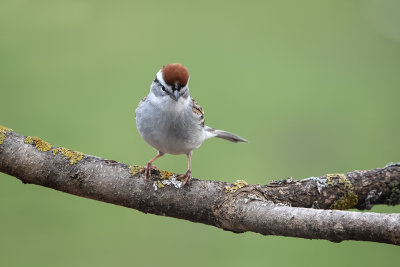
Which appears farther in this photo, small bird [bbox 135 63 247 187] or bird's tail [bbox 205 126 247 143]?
bird's tail [bbox 205 126 247 143]

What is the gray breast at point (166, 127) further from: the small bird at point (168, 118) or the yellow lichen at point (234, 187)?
the yellow lichen at point (234, 187)

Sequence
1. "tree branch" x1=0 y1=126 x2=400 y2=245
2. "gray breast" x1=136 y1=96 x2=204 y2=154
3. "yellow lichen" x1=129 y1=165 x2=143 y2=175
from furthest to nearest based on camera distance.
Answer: "gray breast" x1=136 y1=96 x2=204 y2=154 < "yellow lichen" x1=129 y1=165 x2=143 y2=175 < "tree branch" x1=0 y1=126 x2=400 y2=245

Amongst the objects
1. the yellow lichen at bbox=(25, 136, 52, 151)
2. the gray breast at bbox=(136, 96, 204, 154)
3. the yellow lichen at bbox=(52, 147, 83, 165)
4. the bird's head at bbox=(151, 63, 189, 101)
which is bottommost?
the yellow lichen at bbox=(52, 147, 83, 165)

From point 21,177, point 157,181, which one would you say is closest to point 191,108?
point 157,181

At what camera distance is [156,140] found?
1844mm

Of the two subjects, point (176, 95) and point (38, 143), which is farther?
point (176, 95)

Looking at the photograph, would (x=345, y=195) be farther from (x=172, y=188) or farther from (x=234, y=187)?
(x=172, y=188)

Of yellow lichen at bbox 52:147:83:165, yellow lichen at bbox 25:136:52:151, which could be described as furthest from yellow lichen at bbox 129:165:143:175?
yellow lichen at bbox 25:136:52:151

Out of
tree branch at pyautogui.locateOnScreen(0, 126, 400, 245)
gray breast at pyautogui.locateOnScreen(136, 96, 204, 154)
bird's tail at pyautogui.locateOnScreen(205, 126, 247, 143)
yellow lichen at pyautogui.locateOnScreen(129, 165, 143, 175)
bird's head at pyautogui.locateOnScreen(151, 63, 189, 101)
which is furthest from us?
bird's tail at pyautogui.locateOnScreen(205, 126, 247, 143)

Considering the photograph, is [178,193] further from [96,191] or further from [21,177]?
[21,177]

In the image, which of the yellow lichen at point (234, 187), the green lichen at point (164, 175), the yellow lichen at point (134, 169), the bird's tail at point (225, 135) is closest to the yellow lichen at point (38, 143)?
the yellow lichen at point (134, 169)

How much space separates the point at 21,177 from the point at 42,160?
0.09m

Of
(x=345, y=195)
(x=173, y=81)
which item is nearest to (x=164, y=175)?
(x=173, y=81)

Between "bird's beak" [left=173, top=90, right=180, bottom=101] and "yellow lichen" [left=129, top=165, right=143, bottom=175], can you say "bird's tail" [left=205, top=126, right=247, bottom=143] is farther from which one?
"yellow lichen" [left=129, top=165, right=143, bottom=175]
